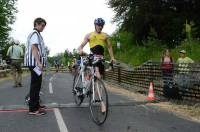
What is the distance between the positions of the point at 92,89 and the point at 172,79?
539cm

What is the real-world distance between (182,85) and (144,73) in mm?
4036

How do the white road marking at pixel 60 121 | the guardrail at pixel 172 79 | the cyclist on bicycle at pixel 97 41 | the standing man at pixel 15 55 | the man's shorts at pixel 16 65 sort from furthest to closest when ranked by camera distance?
the man's shorts at pixel 16 65 → the standing man at pixel 15 55 → the guardrail at pixel 172 79 → the cyclist on bicycle at pixel 97 41 → the white road marking at pixel 60 121

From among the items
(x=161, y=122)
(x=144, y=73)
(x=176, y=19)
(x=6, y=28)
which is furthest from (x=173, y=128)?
(x=6, y=28)

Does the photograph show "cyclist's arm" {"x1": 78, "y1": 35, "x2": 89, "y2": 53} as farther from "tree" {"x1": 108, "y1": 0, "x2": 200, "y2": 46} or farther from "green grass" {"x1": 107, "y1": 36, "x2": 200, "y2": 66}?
"tree" {"x1": 108, "y1": 0, "x2": 200, "y2": 46}

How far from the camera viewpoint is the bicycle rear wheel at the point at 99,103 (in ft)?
28.9

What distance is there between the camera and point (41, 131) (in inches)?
329

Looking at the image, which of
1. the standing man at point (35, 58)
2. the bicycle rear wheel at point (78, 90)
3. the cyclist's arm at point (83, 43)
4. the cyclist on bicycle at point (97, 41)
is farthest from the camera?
the bicycle rear wheel at point (78, 90)

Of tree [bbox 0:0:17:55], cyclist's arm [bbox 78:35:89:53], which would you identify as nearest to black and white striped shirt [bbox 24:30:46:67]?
cyclist's arm [bbox 78:35:89:53]

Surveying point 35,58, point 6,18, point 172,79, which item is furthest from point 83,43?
point 6,18

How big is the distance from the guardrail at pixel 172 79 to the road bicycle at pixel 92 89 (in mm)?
3457

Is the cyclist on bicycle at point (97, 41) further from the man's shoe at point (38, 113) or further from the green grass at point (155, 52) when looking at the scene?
the green grass at point (155, 52)

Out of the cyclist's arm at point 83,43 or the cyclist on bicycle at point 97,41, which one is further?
the cyclist's arm at point 83,43

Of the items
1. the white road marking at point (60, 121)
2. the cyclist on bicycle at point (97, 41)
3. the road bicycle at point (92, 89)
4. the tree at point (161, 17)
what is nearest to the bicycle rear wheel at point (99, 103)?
the road bicycle at point (92, 89)

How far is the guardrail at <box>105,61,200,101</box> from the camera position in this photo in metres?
13.1
